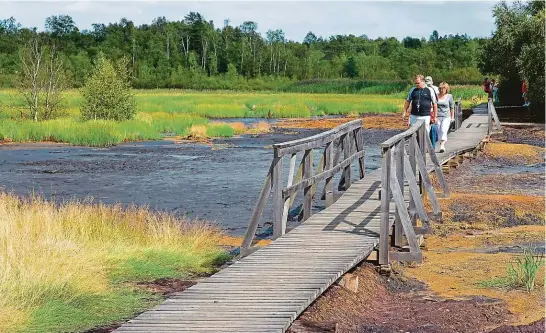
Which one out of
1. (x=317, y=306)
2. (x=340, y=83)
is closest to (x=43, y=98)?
(x=317, y=306)

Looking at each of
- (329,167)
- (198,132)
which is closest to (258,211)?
(329,167)

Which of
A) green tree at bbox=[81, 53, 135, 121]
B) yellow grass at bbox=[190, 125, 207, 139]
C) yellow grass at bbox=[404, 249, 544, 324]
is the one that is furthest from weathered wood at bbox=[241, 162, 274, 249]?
green tree at bbox=[81, 53, 135, 121]

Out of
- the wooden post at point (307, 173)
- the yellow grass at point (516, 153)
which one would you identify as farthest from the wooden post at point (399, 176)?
the yellow grass at point (516, 153)

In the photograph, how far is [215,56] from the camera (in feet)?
381

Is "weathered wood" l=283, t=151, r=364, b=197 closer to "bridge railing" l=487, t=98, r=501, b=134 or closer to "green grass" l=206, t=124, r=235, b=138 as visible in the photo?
A: "bridge railing" l=487, t=98, r=501, b=134

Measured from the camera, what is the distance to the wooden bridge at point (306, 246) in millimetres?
6973

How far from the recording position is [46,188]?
19.5 meters

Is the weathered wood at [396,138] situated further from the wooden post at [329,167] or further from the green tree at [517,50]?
the green tree at [517,50]

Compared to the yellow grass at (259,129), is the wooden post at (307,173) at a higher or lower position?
higher

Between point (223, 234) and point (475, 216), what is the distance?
4.29m

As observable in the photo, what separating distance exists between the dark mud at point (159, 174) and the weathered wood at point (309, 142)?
7.84 feet

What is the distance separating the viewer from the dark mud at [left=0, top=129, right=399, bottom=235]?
17.3m

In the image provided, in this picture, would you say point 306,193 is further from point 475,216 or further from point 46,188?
point 46,188

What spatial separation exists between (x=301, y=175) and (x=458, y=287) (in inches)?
115
